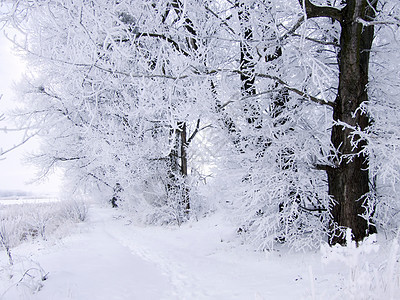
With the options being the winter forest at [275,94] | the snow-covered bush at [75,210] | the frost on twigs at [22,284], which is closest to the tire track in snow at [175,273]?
the winter forest at [275,94]

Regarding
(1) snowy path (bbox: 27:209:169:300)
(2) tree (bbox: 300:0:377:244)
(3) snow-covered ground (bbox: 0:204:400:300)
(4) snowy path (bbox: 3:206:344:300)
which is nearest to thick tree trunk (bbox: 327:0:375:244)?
(2) tree (bbox: 300:0:377:244)

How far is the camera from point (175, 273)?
182 inches

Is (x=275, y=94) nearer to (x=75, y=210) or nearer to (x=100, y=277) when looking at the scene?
(x=100, y=277)

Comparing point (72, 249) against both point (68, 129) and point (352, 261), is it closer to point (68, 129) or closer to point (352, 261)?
point (352, 261)

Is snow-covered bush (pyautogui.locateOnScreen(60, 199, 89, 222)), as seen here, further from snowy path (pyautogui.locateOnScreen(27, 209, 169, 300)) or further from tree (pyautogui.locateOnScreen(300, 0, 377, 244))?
tree (pyautogui.locateOnScreen(300, 0, 377, 244))

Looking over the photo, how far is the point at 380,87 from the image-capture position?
13.8 ft

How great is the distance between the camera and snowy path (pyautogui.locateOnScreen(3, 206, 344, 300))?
3.40 metres

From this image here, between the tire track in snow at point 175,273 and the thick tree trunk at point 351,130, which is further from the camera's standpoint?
the thick tree trunk at point 351,130

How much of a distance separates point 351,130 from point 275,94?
5.09 ft

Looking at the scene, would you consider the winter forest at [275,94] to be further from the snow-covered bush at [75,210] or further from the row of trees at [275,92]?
the snow-covered bush at [75,210]

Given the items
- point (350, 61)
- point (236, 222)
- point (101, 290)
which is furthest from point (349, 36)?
point (101, 290)

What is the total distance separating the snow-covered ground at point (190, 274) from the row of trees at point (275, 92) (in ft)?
2.00

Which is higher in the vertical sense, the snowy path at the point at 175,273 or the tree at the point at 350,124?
the tree at the point at 350,124

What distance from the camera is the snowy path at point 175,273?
134 inches
